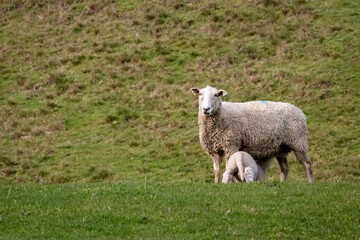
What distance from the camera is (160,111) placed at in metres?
26.4

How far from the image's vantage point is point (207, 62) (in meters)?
A: 29.8

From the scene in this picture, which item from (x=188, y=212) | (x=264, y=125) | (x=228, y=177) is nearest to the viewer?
(x=188, y=212)

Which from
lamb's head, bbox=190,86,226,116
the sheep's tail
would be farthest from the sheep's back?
the sheep's tail

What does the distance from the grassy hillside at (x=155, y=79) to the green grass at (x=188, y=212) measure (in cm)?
717

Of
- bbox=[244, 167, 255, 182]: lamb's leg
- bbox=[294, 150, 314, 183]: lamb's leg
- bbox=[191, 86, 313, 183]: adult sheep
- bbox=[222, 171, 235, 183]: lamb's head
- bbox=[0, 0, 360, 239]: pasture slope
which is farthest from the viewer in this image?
bbox=[294, 150, 314, 183]: lamb's leg

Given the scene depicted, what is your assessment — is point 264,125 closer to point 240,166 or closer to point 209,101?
point 209,101

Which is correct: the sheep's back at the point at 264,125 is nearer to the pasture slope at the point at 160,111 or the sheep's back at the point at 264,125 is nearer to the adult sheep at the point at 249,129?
the adult sheep at the point at 249,129

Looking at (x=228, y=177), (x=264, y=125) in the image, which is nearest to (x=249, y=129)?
(x=264, y=125)

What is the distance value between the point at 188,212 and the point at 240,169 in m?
3.86

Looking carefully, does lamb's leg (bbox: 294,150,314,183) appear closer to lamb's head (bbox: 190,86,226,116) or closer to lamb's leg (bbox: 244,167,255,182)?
lamb's head (bbox: 190,86,226,116)

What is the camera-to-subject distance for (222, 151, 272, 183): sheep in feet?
49.3

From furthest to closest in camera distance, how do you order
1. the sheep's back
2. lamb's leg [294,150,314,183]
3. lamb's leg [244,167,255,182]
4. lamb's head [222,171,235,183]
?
1. lamb's leg [294,150,314,183]
2. the sheep's back
3. lamb's head [222,171,235,183]
4. lamb's leg [244,167,255,182]

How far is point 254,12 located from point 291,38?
3223 millimetres

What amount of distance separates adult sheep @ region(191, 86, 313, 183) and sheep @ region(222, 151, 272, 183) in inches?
32.3
